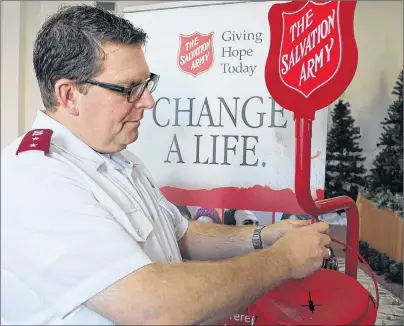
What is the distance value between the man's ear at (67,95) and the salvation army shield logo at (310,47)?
39cm

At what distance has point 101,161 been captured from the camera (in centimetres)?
78

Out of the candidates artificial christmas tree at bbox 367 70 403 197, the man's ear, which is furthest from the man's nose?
artificial christmas tree at bbox 367 70 403 197

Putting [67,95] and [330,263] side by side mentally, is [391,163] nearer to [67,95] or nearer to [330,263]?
[330,263]

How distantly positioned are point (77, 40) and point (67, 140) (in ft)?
0.58

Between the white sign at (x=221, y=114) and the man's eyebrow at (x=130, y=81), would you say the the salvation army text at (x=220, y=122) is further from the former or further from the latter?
the man's eyebrow at (x=130, y=81)

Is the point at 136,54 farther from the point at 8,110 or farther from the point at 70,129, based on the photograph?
the point at 8,110

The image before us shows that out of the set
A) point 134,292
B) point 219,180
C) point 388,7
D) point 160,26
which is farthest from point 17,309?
point 388,7

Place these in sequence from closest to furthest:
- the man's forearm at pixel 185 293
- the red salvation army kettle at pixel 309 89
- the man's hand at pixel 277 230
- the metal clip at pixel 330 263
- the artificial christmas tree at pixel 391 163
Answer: the man's forearm at pixel 185 293
the red salvation army kettle at pixel 309 89
the metal clip at pixel 330 263
the man's hand at pixel 277 230
the artificial christmas tree at pixel 391 163

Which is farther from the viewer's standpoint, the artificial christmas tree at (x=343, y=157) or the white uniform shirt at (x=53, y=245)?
the artificial christmas tree at (x=343, y=157)

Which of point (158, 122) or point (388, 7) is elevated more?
point (388, 7)

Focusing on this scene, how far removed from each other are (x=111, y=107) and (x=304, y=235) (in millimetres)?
433

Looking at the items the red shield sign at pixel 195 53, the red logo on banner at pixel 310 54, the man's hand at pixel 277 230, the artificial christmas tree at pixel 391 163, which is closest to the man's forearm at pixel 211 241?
the man's hand at pixel 277 230

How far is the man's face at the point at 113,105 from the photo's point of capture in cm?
73

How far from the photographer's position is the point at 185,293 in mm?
599
